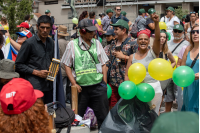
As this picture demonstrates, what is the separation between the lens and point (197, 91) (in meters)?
3.49

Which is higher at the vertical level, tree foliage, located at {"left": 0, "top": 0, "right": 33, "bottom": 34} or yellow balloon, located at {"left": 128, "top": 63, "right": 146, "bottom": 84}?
tree foliage, located at {"left": 0, "top": 0, "right": 33, "bottom": 34}

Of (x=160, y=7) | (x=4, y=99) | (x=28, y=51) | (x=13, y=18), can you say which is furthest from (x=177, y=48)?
(x=160, y=7)

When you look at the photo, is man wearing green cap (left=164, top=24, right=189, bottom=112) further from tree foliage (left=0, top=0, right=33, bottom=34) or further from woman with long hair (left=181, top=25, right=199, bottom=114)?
tree foliage (left=0, top=0, right=33, bottom=34)

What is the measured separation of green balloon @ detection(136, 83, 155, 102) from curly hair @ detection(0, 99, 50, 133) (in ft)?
6.91

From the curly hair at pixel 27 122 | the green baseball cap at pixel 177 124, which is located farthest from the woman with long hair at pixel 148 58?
the green baseball cap at pixel 177 124

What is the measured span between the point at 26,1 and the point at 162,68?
14141mm

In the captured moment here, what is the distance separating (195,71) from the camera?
11.7 ft

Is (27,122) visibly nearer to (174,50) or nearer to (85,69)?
(85,69)

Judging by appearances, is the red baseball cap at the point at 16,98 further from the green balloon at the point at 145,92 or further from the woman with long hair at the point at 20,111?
the green balloon at the point at 145,92

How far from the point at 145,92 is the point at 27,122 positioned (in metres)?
2.27

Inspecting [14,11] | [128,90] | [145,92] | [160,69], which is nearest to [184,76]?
[160,69]

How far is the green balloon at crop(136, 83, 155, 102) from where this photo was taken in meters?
3.63

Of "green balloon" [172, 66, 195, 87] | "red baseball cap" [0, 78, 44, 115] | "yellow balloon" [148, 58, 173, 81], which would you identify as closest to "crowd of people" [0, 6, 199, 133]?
"green balloon" [172, 66, 195, 87]

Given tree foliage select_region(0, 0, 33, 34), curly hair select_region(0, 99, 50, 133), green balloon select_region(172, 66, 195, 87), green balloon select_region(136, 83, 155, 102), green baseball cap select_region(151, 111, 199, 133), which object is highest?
tree foliage select_region(0, 0, 33, 34)
